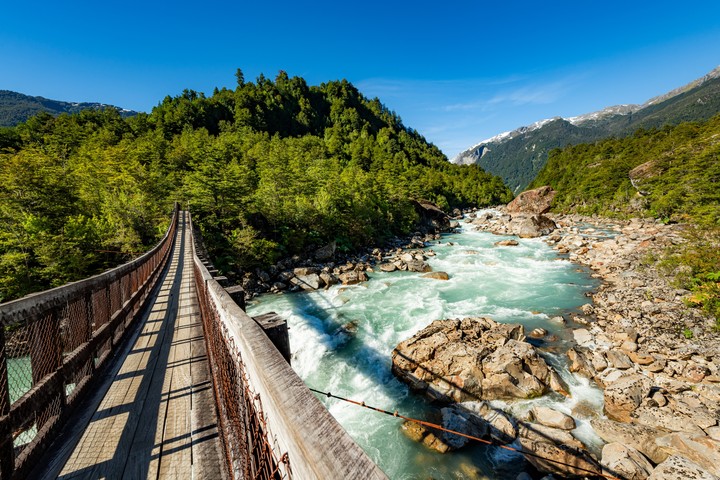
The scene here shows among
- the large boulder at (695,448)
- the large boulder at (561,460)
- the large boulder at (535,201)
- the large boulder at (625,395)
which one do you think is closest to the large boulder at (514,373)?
the large boulder at (625,395)

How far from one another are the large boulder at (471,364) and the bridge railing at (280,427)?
9002 millimetres

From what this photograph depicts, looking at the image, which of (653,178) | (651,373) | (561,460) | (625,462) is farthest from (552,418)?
(653,178)

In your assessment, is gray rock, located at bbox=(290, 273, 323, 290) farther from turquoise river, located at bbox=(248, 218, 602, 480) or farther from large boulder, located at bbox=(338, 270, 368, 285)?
large boulder, located at bbox=(338, 270, 368, 285)

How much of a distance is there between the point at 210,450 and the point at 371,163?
7949cm

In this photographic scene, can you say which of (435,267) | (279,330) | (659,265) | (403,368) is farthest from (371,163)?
(279,330)

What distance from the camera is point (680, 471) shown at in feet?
19.9

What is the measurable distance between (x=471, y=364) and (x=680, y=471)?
16.4 feet

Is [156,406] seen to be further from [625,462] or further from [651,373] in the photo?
[651,373]

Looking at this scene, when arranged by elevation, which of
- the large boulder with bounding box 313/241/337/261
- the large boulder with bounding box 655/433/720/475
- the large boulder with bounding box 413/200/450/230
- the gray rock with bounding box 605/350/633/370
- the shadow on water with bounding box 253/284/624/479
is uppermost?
the large boulder with bounding box 413/200/450/230

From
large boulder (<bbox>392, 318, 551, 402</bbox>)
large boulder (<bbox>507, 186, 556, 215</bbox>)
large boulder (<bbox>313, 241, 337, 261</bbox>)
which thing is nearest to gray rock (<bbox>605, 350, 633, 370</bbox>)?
large boulder (<bbox>392, 318, 551, 402</bbox>)

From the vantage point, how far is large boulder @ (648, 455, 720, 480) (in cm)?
595

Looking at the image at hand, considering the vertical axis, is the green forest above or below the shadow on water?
above

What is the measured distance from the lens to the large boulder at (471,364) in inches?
369

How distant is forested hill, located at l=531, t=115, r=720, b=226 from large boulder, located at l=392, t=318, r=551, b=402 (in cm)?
2067
